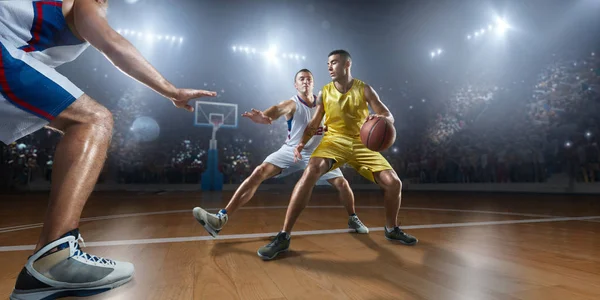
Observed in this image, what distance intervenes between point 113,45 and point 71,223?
0.97 m

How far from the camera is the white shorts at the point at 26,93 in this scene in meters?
1.53

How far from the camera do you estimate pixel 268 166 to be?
3578 millimetres

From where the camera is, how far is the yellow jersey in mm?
3291

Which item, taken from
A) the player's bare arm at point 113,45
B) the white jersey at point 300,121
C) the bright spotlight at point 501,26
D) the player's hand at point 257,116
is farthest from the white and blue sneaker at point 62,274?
the bright spotlight at point 501,26

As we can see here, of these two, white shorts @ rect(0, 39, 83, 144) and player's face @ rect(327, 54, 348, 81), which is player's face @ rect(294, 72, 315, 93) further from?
white shorts @ rect(0, 39, 83, 144)

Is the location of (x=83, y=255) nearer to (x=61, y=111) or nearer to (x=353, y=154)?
(x=61, y=111)

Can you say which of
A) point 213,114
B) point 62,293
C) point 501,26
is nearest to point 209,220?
point 62,293

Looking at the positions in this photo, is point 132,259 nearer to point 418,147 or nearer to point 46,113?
point 46,113

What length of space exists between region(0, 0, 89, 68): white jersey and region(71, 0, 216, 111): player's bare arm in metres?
0.08

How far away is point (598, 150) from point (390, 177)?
13.3 metres

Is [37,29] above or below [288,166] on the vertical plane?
above

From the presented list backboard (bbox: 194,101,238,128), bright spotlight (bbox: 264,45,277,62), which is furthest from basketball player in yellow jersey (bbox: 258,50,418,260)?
bright spotlight (bbox: 264,45,277,62)

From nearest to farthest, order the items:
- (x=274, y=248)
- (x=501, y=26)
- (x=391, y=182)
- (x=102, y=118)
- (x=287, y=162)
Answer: (x=102, y=118), (x=274, y=248), (x=391, y=182), (x=287, y=162), (x=501, y=26)

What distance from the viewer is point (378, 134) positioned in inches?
117
